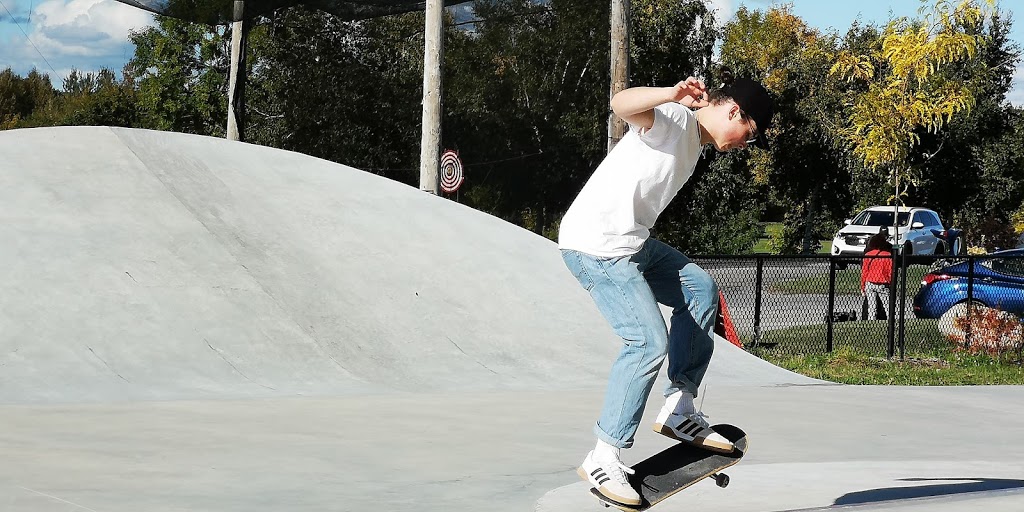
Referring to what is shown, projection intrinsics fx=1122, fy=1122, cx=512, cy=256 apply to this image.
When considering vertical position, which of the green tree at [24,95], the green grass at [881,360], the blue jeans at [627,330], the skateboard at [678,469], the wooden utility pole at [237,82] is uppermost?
the green tree at [24,95]

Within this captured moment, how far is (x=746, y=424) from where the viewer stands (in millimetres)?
6941

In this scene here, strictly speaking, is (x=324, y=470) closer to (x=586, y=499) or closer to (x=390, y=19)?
(x=586, y=499)

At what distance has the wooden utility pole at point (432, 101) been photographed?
547 inches

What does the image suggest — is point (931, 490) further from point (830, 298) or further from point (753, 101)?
point (830, 298)

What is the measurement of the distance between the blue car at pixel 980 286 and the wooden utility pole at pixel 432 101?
21.6ft

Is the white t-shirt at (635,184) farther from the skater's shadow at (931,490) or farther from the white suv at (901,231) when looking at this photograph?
the white suv at (901,231)

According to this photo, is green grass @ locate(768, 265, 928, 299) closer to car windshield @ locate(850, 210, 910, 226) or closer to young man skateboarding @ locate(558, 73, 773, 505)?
young man skateboarding @ locate(558, 73, 773, 505)

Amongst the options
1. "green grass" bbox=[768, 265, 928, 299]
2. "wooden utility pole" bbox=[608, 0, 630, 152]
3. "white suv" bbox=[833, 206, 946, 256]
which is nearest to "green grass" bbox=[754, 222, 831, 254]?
"white suv" bbox=[833, 206, 946, 256]

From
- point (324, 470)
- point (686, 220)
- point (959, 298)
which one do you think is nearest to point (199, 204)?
point (324, 470)

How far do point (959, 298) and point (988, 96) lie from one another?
97.0ft

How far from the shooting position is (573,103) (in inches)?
1252

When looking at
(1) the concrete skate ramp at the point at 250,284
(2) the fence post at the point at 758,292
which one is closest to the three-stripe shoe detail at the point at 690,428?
(1) the concrete skate ramp at the point at 250,284

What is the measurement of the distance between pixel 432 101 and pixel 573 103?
18234 millimetres

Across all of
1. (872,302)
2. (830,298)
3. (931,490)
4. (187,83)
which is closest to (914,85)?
(872,302)
